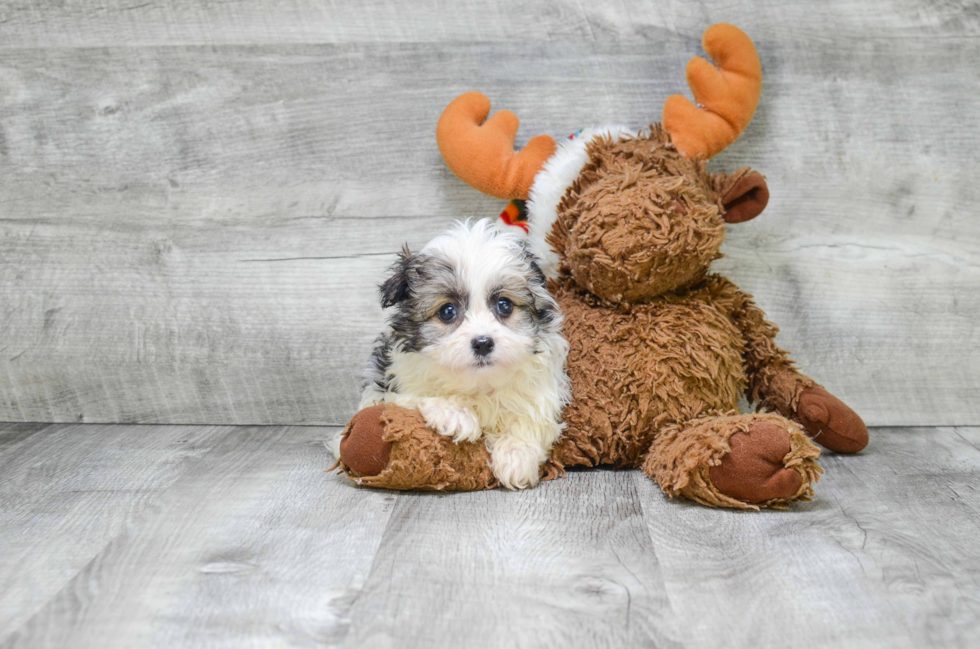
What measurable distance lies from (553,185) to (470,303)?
43 cm

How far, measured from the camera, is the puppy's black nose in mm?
1502

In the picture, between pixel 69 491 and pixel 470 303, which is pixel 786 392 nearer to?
pixel 470 303

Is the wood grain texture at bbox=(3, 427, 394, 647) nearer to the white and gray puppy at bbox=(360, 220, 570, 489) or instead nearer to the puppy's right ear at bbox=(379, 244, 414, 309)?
the white and gray puppy at bbox=(360, 220, 570, 489)

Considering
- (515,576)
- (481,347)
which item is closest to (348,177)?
(481,347)

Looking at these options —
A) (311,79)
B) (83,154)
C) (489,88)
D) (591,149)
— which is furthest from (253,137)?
(591,149)

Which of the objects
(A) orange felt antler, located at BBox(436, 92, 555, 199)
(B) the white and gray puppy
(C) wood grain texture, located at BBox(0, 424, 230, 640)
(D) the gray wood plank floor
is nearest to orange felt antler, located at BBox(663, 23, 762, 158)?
(A) orange felt antler, located at BBox(436, 92, 555, 199)

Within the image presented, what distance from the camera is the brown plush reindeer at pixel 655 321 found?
1550 mm

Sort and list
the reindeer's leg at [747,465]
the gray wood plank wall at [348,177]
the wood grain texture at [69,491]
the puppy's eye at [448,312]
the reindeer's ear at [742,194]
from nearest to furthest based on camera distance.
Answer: the wood grain texture at [69,491] < the reindeer's leg at [747,465] < the puppy's eye at [448,312] < the reindeer's ear at [742,194] < the gray wood plank wall at [348,177]

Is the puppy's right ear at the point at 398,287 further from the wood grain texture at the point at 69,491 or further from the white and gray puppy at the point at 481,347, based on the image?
the wood grain texture at the point at 69,491

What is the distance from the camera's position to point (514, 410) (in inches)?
65.8

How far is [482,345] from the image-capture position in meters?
1.50

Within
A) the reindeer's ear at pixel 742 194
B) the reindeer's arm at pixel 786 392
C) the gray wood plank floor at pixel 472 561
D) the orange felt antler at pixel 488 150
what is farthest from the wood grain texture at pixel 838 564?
the orange felt antler at pixel 488 150

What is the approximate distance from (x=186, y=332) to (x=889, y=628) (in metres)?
1.88

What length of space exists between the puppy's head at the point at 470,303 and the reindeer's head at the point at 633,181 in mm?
188
